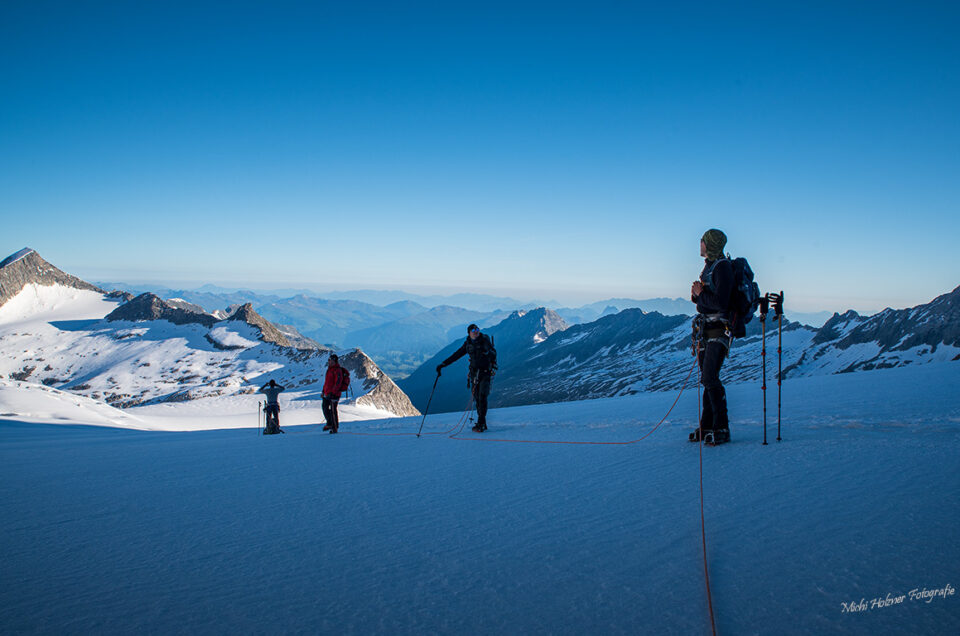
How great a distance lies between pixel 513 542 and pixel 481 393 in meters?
7.38

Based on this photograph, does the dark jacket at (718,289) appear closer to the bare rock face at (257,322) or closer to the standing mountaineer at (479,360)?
the standing mountaineer at (479,360)

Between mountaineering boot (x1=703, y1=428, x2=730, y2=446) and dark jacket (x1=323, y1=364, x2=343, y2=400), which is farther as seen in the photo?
dark jacket (x1=323, y1=364, x2=343, y2=400)

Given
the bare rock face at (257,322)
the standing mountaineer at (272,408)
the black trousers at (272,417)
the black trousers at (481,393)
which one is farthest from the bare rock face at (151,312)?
the black trousers at (481,393)

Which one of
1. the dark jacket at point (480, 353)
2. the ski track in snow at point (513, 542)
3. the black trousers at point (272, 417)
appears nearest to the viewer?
the ski track in snow at point (513, 542)

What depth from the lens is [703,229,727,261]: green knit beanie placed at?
6.61 meters

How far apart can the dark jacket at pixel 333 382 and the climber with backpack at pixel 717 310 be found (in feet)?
35.8

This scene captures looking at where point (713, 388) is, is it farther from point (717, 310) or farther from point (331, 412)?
point (331, 412)

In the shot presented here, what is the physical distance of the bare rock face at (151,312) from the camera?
583 ft

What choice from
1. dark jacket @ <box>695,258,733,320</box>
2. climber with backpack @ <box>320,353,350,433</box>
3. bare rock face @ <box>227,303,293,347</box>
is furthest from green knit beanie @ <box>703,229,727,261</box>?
bare rock face @ <box>227,303,293,347</box>

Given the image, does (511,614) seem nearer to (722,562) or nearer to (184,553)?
(722,562)

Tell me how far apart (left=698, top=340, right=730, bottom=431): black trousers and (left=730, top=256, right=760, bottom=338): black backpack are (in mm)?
347

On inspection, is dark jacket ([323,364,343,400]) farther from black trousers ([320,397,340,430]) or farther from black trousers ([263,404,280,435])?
black trousers ([263,404,280,435])

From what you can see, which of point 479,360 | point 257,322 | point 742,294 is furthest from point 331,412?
point 257,322

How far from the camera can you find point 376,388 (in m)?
118
